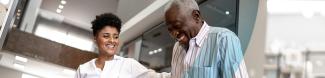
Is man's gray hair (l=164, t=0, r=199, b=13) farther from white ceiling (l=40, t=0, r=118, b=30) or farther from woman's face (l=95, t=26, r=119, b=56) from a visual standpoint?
white ceiling (l=40, t=0, r=118, b=30)

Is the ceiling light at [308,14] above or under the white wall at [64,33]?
above

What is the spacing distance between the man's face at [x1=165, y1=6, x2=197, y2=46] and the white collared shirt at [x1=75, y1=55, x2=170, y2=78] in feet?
1.17

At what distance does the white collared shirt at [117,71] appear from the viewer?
74.2 inches

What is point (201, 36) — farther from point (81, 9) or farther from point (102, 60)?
point (81, 9)

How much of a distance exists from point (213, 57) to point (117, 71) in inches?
24.8

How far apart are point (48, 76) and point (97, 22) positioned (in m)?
0.77

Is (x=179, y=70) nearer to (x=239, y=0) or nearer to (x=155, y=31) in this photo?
(x=239, y=0)

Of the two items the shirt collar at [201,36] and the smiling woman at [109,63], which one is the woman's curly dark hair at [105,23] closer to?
the smiling woman at [109,63]

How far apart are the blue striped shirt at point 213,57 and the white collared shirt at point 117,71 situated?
364 mm

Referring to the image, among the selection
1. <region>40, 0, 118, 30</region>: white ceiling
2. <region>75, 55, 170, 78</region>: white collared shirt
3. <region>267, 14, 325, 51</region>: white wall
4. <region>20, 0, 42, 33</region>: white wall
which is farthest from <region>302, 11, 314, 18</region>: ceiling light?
<region>75, 55, 170, 78</region>: white collared shirt

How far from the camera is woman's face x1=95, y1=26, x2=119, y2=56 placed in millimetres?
1927

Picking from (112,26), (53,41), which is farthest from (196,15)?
(53,41)

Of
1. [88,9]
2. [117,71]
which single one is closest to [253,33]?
[117,71]

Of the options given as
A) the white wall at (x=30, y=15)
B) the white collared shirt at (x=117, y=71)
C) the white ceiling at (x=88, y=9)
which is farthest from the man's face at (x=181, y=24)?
the white wall at (x=30, y=15)
